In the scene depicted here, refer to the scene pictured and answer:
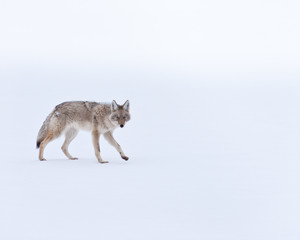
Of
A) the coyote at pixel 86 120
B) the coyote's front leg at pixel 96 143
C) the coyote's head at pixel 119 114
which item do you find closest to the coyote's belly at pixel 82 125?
the coyote at pixel 86 120

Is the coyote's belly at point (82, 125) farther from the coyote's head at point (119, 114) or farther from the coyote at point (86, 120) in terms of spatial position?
the coyote's head at point (119, 114)

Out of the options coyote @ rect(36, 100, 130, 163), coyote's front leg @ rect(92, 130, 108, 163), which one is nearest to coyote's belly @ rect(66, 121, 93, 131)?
coyote @ rect(36, 100, 130, 163)

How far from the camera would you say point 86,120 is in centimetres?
1338

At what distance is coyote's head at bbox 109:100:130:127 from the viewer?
12945 mm

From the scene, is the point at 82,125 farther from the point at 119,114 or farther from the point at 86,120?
the point at 119,114

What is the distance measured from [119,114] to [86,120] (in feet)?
3.08

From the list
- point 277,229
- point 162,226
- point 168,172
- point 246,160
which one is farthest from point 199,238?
point 246,160

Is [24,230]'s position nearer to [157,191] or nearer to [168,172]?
[157,191]

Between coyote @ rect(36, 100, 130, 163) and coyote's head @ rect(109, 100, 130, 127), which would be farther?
coyote @ rect(36, 100, 130, 163)

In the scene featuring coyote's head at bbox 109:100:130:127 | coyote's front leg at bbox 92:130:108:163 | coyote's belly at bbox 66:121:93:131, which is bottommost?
coyote's front leg at bbox 92:130:108:163

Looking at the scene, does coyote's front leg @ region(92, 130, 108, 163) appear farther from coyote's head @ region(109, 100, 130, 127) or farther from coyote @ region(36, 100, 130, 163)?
coyote's head @ region(109, 100, 130, 127)

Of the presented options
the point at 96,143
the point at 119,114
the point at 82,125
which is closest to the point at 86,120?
the point at 82,125

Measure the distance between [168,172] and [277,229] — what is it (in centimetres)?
430

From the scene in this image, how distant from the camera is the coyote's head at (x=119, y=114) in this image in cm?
1295
